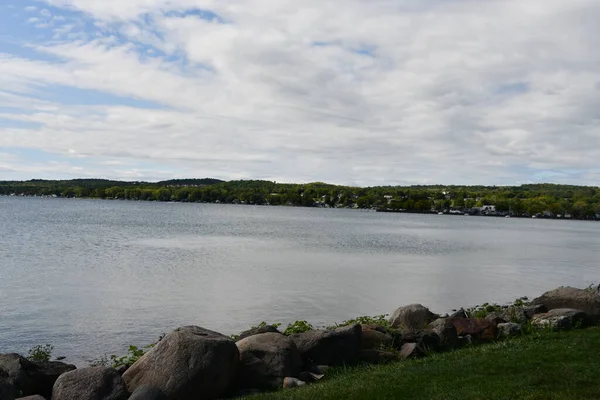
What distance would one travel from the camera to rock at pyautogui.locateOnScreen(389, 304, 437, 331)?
17306 mm

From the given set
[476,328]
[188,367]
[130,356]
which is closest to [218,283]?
[130,356]

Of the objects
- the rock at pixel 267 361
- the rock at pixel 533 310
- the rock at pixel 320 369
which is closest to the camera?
the rock at pixel 267 361

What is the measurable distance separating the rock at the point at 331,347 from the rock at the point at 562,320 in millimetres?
5102

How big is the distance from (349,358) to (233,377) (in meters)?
2.67

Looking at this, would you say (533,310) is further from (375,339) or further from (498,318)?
(375,339)

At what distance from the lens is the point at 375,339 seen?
14469 millimetres

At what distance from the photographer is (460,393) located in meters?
9.43

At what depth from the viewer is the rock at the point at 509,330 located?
49.2 feet

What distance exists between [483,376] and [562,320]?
233 inches

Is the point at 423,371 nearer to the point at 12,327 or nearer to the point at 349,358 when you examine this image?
the point at 349,358

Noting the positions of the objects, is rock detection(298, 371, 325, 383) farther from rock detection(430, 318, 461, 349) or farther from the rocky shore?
rock detection(430, 318, 461, 349)

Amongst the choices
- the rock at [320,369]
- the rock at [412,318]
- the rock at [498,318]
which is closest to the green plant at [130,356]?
the rock at [320,369]

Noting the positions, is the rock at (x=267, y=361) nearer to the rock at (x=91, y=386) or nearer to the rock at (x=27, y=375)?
the rock at (x=91, y=386)

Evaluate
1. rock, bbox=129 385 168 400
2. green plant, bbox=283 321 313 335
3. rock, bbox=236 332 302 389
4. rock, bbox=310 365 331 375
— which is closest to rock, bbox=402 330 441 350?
rock, bbox=310 365 331 375
